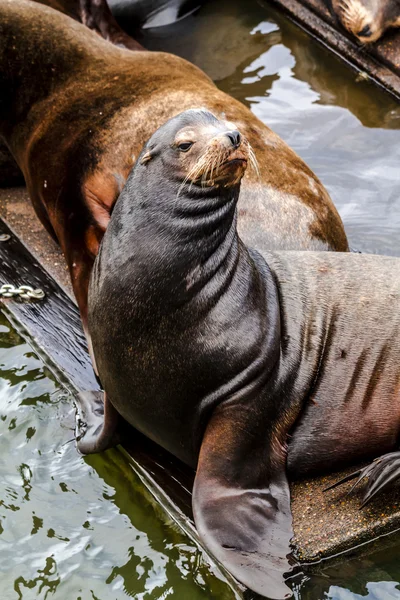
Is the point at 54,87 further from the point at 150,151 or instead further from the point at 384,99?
the point at 384,99

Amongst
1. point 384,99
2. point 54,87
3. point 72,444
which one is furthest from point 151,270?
point 384,99

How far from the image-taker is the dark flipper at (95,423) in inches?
175

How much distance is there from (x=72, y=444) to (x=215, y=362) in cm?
101

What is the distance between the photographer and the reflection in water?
256 inches

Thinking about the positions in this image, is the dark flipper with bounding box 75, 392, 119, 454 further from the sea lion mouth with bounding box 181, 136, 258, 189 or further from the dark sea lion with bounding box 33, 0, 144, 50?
the dark sea lion with bounding box 33, 0, 144, 50

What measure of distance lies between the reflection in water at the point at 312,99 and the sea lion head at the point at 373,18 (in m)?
0.32

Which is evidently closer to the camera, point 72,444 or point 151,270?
point 151,270

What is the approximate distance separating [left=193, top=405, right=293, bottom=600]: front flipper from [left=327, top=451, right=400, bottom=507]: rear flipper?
0.32m

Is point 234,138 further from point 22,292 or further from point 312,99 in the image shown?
point 312,99

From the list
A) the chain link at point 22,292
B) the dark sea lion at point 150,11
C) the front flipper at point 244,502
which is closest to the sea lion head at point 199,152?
the front flipper at point 244,502

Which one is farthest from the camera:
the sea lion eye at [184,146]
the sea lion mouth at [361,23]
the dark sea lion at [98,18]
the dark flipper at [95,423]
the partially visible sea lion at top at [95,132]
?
the sea lion mouth at [361,23]

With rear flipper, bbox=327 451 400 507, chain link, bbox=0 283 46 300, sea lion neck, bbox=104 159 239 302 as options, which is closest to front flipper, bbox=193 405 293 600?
rear flipper, bbox=327 451 400 507

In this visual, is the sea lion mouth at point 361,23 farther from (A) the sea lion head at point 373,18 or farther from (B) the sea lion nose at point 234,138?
(B) the sea lion nose at point 234,138

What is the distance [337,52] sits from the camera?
8.33 metres
